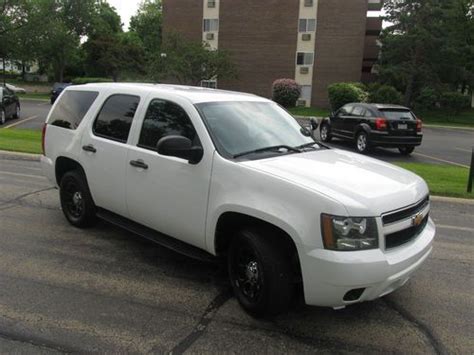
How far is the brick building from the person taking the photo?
4178cm

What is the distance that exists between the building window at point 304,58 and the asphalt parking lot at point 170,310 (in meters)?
39.3

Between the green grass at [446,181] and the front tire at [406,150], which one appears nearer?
the green grass at [446,181]

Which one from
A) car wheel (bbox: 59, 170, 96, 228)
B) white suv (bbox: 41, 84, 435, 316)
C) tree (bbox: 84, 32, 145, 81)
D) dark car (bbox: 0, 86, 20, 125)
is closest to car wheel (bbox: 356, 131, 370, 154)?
white suv (bbox: 41, 84, 435, 316)

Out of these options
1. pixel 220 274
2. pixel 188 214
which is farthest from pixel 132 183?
pixel 220 274

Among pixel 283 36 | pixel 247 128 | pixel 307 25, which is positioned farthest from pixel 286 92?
pixel 247 128

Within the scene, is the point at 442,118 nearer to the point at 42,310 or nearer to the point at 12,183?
the point at 12,183

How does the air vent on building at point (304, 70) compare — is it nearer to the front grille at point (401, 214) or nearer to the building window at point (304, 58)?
the building window at point (304, 58)

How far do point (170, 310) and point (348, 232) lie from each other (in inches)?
63.4

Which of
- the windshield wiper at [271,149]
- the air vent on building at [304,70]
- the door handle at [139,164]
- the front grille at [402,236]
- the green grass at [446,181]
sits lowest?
the green grass at [446,181]

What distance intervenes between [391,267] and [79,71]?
71.4 m

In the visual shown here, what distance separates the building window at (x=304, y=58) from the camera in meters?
43.0

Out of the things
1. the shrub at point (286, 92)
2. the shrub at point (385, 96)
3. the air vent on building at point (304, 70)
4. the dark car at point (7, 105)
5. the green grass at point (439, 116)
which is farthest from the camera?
the air vent on building at point (304, 70)

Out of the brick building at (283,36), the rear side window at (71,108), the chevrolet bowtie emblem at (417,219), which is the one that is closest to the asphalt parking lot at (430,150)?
the rear side window at (71,108)

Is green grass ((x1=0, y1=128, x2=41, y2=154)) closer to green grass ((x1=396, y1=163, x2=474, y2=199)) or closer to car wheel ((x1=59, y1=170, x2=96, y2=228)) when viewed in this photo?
car wheel ((x1=59, y1=170, x2=96, y2=228))
